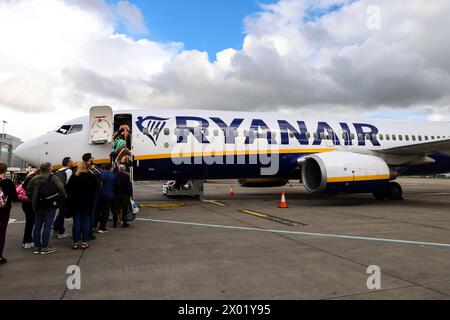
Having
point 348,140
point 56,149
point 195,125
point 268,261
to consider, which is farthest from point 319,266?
point 348,140

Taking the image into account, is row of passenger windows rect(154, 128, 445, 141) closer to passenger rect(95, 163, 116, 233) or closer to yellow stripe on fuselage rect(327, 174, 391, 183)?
yellow stripe on fuselage rect(327, 174, 391, 183)

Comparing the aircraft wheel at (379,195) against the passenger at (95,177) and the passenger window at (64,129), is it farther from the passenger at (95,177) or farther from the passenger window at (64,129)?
the passenger window at (64,129)

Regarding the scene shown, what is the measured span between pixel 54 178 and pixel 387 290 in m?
5.22

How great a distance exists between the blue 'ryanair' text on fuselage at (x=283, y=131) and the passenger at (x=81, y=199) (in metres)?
6.75

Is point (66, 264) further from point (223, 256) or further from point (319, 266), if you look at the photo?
point (319, 266)

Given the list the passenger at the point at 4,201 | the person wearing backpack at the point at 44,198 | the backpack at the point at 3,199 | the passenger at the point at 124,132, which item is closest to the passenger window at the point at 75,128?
the passenger at the point at 124,132

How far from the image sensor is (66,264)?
4887 mm

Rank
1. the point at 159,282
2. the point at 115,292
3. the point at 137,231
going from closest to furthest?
the point at 115,292
the point at 159,282
the point at 137,231

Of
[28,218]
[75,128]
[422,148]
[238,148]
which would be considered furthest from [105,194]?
[422,148]

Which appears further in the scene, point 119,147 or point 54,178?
point 119,147

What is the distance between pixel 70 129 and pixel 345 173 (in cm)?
1034

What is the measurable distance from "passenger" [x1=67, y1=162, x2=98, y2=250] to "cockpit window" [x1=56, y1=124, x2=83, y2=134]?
688 cm

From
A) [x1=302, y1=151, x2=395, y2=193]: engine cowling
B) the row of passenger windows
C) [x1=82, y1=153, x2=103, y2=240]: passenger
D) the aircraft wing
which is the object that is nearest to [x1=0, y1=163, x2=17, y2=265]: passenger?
[x1=82, y1=153, x2=103, y2=240]: passenger

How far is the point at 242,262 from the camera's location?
4.88m
